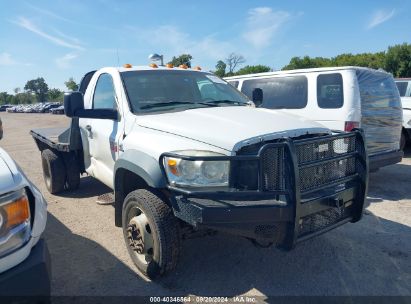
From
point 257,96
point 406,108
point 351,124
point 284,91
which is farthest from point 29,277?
point 406,108

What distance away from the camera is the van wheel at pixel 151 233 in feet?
9.61

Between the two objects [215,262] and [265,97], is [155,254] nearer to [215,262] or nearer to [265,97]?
[215,262]

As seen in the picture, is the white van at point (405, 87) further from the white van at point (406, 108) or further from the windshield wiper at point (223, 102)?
the windshield wiper at point (223, 102)

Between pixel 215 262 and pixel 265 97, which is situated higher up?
pixel 265 97

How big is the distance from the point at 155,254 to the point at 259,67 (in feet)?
168

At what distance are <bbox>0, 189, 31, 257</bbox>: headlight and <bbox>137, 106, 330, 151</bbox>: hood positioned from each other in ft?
4.57

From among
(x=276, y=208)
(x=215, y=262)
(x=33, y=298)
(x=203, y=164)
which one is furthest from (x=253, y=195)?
(x=33, y=298)

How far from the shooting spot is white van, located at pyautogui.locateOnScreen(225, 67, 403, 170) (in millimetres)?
5562

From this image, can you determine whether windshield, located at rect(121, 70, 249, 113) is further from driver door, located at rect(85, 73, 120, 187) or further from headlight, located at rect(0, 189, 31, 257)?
headlight, located at rect(0, 189, 31, 257)

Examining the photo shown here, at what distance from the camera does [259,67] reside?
51719 mm

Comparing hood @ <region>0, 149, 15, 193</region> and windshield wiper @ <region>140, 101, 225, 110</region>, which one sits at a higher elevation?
windshield wiper @ <region>140, 101, 225, 110</region>

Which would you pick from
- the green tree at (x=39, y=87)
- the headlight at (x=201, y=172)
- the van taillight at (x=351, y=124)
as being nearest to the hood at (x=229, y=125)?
the headlight at (x=201, y=172)

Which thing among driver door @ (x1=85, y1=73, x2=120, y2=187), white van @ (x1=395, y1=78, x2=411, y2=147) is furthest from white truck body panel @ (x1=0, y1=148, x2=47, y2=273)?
white van @ (x1=395, y1=78, x2=411, y2=147)

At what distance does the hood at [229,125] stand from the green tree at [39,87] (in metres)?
128
